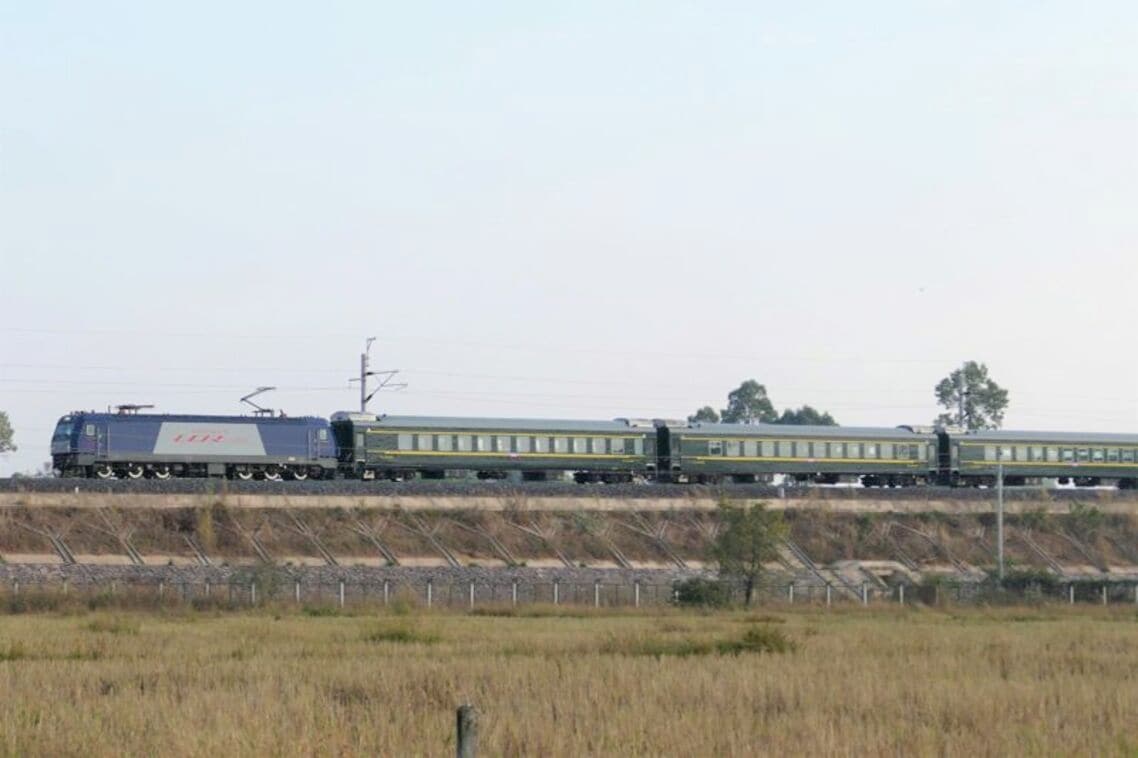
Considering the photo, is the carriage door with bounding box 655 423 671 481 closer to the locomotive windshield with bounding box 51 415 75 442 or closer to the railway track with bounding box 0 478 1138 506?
the railway track with bounding box 0 478 1138 506

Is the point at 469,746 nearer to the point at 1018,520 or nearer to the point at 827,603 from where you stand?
the point at 827,603

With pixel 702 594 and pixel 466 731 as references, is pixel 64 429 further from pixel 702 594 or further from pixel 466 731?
pixel 466 731

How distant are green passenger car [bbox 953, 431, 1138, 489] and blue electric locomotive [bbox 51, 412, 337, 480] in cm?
3240

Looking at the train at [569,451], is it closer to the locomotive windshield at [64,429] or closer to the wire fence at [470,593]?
the locomotive windshield at [64,429]

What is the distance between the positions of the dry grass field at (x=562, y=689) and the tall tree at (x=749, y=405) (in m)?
138

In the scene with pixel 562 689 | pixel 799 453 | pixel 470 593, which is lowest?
pixel 470 593

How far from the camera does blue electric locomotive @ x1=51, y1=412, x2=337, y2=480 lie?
2931 inches

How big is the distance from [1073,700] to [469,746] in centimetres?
1323

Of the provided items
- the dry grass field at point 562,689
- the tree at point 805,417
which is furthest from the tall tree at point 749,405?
the dry grass field at point 562,689

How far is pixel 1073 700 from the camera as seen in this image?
25062 mm

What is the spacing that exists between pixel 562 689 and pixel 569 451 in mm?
57166

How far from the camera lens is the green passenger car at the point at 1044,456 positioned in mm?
90188

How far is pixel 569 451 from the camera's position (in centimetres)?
8275

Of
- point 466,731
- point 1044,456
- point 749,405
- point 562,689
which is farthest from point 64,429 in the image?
point 749,405
